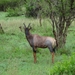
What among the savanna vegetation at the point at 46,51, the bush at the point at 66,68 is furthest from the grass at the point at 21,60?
the bush at the point at 66,68

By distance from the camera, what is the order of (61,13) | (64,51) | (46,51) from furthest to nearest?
1. (46,51)
2. (61,13)
3. (64,51)

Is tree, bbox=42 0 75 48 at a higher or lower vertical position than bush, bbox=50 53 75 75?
lower

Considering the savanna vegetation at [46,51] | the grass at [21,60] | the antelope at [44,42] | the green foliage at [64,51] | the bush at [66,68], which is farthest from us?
the green foliage at [64,51]

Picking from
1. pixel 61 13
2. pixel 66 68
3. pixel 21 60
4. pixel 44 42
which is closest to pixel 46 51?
pixel 61 13

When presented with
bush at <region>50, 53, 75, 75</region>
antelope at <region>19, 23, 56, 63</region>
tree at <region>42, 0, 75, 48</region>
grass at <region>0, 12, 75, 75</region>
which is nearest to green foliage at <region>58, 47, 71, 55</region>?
grass at <region>0, 12, 75, 75</region>

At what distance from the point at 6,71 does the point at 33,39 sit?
217 centimetres

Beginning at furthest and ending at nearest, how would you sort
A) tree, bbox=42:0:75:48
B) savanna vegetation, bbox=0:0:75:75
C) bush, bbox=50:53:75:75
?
tree, bbox=42:0:75:48 → savanna vegetation, bbox=0:0:75:75 → bush, bbox=50:53:75:75

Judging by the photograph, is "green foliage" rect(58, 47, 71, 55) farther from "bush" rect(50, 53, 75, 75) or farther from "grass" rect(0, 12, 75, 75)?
"bush" rect(50, 53, 75, 75)

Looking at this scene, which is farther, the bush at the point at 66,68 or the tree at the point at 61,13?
the tree at the point at 61,13

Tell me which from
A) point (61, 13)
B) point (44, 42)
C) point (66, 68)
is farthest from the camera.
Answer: point (61, 13)

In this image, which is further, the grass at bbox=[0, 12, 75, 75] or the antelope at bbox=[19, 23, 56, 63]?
the antelope at bbox=[19, 23, 56, 63]

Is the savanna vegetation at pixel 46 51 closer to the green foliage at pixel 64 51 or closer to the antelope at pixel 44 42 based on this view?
the green foliage at pixel 64 51

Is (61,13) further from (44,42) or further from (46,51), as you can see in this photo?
(44,42)

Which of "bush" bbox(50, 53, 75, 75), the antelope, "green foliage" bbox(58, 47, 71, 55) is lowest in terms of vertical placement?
"green foliage" bbox(58, 47, 71, 55)
